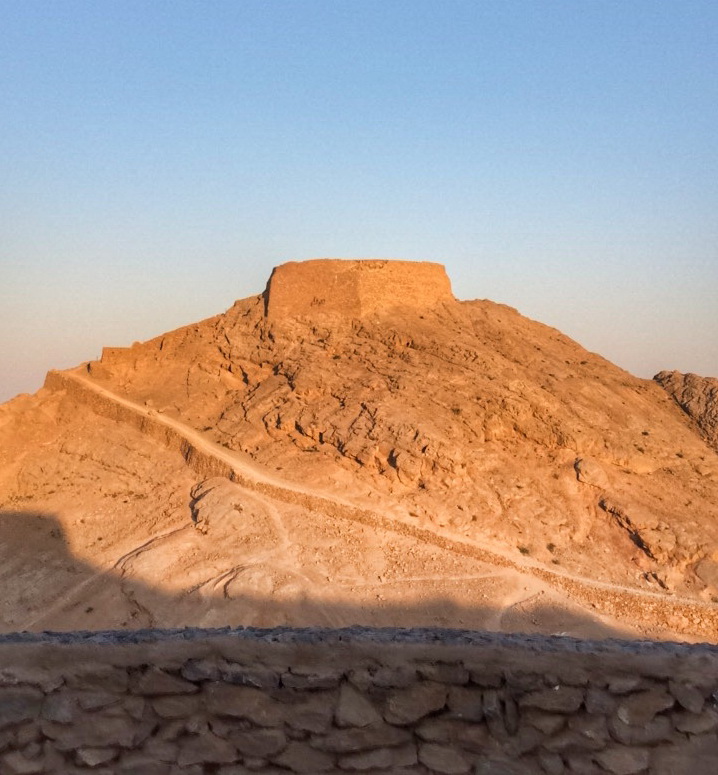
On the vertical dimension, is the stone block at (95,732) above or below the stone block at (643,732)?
above

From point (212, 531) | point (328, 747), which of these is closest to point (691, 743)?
point (328, 747)

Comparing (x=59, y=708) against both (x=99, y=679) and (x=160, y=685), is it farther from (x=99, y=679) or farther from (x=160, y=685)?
(x=160, y=685)

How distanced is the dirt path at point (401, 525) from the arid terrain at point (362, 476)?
52mm

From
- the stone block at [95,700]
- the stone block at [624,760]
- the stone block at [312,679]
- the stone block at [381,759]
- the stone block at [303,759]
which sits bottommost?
the stone block at [624,760]

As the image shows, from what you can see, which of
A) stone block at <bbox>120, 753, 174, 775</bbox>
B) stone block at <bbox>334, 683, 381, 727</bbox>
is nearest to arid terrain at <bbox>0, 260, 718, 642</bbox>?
stone block at <bbox>120, 753, 174, 775</bbox>

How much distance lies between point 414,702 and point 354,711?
291 mm

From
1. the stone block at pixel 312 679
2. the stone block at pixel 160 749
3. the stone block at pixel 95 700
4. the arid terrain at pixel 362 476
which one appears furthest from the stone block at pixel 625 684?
the arid terrain at pixel 362 476

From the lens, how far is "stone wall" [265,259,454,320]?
2322 centimetres

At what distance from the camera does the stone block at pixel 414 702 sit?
11.4 feet

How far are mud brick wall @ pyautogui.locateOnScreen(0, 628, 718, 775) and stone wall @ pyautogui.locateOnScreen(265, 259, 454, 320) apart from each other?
1974cm

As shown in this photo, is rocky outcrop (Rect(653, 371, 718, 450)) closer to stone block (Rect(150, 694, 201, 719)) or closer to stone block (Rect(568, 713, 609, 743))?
stone block (Rect(568, 713, 609, 743))

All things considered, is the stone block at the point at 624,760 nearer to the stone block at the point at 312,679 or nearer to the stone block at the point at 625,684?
the stone block at the point at 625,684

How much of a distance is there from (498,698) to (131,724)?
1778 mm

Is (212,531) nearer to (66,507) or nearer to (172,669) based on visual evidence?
(66,507)
